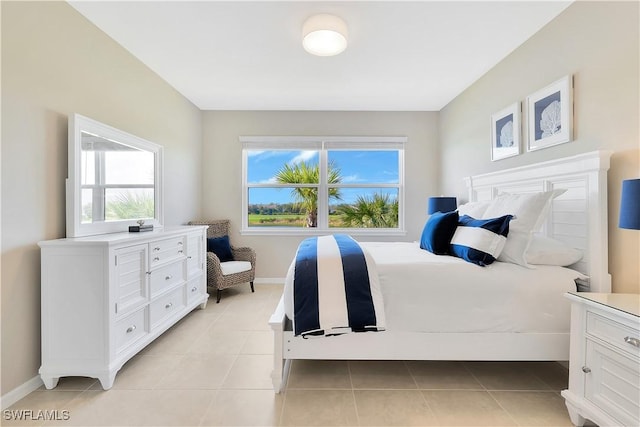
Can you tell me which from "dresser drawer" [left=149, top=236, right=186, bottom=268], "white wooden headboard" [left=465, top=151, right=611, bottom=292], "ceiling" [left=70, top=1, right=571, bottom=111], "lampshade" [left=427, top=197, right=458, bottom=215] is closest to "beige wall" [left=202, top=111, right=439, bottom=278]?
"ceiling" [left=70, top=1, right=571, bottom=111]

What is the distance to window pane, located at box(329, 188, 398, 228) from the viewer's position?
4.46 meters

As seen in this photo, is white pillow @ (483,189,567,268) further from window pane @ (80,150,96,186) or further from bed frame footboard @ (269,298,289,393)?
window pane @ (80,150,96,186)

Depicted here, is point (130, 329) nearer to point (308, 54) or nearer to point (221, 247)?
point (221, 247)

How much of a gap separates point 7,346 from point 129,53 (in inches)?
96.4

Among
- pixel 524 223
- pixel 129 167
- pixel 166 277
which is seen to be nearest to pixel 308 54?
pixel 129 167

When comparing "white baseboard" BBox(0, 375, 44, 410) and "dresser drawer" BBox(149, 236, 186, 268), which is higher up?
"dresser drawer" BBox(149, 236, 186, 268)

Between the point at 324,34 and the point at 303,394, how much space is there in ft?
8.28

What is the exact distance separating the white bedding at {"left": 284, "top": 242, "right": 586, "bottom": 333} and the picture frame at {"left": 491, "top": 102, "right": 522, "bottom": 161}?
4.37 feet

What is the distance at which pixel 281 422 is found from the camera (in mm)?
1572

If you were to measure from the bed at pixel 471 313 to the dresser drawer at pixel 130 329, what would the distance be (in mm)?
1055

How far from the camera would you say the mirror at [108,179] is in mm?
2051

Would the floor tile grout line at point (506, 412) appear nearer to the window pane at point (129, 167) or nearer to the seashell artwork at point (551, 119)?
the seashell artwork at point (551, 119)

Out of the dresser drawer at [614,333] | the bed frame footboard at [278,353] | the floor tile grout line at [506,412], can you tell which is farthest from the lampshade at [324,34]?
the floor tile grout line at [506,412]

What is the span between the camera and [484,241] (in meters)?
1.98
